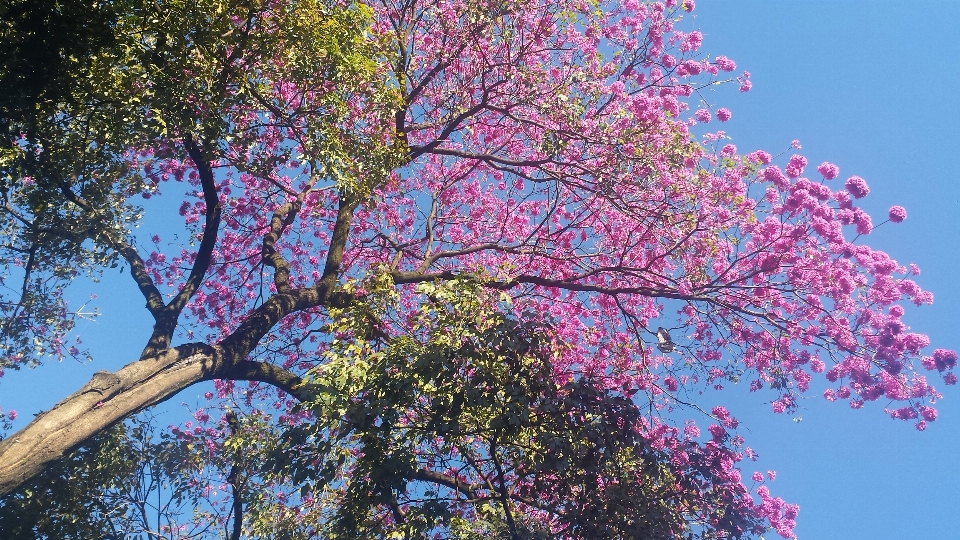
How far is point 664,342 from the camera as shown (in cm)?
992

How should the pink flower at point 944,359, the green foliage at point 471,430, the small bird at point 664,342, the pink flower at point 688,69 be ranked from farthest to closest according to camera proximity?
the pink flower at point 688,69
the pink flower at point 944,359
the small bird at point 664,342
the green foliage at point 471,430

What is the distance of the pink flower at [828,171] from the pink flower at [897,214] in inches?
45.7

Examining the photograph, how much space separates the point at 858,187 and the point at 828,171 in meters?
0.54

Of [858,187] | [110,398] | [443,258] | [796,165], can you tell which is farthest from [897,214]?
[110,398]

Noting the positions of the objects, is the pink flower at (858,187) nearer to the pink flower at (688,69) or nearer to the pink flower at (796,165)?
the pink flower at (796,165)

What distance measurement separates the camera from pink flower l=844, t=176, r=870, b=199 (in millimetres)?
10656

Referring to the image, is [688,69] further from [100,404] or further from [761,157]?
[100,404]

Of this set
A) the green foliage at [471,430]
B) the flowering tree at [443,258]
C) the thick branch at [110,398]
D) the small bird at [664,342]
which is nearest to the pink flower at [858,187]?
the flowering tree at [443,258]

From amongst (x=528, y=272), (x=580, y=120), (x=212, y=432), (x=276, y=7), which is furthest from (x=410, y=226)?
(x=276, y=7)

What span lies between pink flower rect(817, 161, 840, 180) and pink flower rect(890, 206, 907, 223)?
45.7 inches

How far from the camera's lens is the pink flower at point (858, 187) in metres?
10.7

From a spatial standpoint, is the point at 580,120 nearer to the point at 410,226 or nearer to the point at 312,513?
the point at 410,226

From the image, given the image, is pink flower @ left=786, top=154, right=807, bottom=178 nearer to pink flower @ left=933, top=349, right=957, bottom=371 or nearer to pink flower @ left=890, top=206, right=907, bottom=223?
pink flower @ left=890, top=206, right=907, bottom=223

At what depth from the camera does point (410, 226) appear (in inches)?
510
